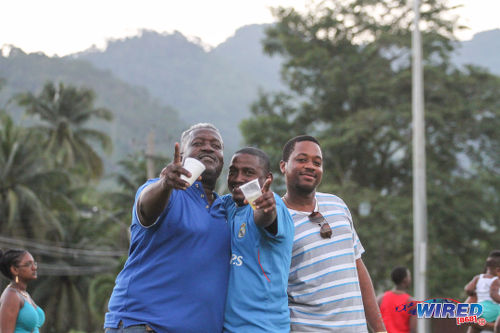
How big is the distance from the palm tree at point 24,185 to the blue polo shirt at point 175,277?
24798mm

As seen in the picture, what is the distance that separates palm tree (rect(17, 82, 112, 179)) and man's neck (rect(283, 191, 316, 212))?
36192 mm

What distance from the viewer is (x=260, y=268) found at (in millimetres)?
3250

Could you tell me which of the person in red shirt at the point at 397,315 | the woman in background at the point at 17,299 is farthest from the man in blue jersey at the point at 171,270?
the person in red shirt at the point at 397,315

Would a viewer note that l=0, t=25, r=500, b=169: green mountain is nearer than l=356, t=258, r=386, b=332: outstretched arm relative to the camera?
No

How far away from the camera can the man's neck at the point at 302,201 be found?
3.96m

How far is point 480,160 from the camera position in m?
23.4

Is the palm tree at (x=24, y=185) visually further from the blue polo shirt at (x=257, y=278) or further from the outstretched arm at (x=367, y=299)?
the blue polo shirt at (x=257, y=278)

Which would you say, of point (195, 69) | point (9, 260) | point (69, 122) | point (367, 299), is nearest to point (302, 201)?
point (367, 299)

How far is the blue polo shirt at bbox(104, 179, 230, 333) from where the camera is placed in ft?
10.3

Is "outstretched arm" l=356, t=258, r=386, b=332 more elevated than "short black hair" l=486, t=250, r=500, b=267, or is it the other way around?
"short black hair" l=486, t=250, r=500, b=267

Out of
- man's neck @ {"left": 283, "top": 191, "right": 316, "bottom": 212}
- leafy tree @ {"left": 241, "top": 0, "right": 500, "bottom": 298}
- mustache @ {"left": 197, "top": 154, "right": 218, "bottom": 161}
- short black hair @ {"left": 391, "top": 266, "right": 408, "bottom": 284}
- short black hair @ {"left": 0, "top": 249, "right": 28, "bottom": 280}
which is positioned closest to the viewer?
mustache @ {"left": 197, "top": 154, "right": 218, "bottom": 161}

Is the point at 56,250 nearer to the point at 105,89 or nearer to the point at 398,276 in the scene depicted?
the point at 398,276

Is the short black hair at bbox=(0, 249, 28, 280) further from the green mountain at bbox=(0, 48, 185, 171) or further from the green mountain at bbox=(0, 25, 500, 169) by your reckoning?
the green mountain at bbox=(0, 48, 185, 171)

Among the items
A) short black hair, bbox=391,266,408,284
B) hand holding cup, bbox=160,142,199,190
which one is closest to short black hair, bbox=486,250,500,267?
short black hair, bbox=391,266,408,284
